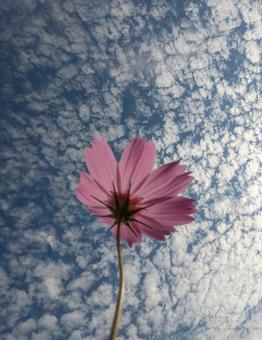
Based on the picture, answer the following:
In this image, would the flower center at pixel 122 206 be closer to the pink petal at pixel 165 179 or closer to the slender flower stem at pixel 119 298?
the pink petal at pixel 165 179

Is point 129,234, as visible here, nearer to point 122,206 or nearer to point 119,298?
point 122,206

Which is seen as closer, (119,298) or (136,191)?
(119,298)

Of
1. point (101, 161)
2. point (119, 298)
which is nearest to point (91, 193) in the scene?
point (101, 161)

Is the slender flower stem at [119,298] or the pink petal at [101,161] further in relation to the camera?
the pink petal at [101,161]

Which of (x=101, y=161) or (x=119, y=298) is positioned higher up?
(x=101, y=161)

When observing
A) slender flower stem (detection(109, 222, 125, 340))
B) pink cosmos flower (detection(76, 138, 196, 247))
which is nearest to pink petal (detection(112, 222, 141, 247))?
pink cosmos flower (detection(76, 138, 196, 247))

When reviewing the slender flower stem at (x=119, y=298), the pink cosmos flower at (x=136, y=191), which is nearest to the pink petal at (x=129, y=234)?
the pink cosmos flower at (x=136, y=191)

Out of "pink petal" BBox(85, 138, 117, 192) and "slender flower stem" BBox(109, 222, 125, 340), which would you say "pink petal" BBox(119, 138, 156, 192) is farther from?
"slender flower stem" BBox(109, 222, 125, 340)

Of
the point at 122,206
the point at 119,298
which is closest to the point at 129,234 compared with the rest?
the point at 122,206
